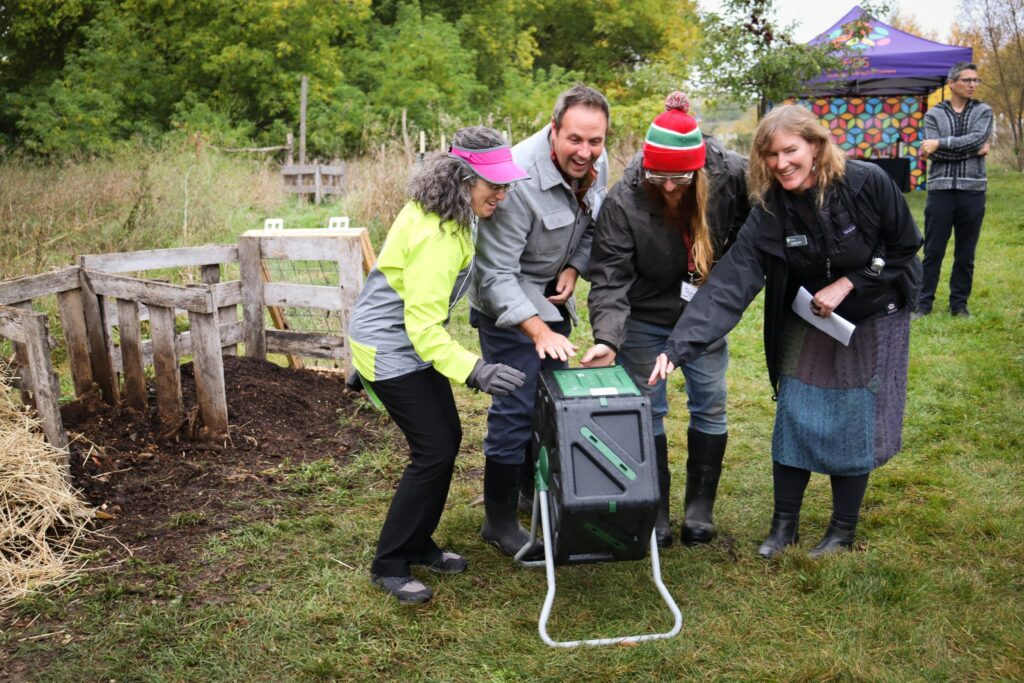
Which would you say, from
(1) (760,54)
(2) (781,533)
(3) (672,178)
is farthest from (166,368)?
(1) (760,54)

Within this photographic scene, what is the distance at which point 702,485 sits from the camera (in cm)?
396

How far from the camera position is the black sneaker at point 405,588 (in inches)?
135

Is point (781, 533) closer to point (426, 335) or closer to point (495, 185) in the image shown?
point (426, 335)

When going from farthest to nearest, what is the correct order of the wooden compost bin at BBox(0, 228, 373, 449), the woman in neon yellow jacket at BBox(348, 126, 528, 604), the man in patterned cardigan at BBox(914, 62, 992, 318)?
the man in patterned cardigan at BBox(914, 62, 992, 318), the wooden compost bin at BBox(0, 228, 373, 449), the woman in neon yellow jacket at BBox(348, 126, 528, 604)

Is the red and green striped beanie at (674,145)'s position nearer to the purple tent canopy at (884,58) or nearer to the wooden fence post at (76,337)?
the wooden fence post at (76,337)

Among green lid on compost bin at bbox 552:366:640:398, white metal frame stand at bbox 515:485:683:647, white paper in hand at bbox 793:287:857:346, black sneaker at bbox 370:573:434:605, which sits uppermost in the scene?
white paper in hand at bbox 793:287:857:346

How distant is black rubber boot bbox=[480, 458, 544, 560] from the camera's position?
3779 mm

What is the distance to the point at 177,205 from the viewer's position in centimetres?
976

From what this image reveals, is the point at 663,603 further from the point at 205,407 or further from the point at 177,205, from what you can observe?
the point at 177,205

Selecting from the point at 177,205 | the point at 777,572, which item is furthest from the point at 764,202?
the point at 177,205

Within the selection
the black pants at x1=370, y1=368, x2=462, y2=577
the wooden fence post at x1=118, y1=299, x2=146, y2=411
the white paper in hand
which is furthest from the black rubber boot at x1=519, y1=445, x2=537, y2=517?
the wooden fence post at x1=118, y1=299, x2=146, y2=411

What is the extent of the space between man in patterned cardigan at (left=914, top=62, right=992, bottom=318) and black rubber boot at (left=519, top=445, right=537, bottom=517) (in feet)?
15.1

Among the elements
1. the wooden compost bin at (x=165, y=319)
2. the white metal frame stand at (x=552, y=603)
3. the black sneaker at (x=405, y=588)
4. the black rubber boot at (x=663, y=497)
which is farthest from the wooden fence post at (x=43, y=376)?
the black rubber boot at (x=663, y=497)

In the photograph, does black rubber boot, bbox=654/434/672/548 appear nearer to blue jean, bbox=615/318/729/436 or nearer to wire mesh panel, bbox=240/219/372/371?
blue jean, bbox=615/318/729/436
